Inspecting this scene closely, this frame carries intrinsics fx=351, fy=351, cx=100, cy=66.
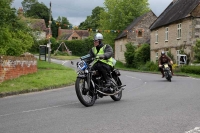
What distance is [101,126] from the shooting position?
646cm

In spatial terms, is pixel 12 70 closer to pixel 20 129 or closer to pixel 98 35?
pixel 98 35

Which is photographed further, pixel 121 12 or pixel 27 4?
pixel 27 4

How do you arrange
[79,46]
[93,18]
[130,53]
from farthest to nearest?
[93,18], [79,46], [130,53]

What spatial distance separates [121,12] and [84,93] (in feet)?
196

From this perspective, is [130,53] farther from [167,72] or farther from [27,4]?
[27,4]

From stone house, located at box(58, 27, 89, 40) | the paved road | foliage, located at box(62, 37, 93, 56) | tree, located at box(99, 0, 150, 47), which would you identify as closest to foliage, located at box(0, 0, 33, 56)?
the paved road

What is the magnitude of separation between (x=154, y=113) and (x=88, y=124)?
1.83 meters

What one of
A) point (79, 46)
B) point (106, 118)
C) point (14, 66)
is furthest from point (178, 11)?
point (79, 46)

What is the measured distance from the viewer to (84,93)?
9.24 meters

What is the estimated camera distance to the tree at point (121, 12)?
67312 mm

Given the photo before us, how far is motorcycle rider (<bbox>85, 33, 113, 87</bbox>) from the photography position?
388 inches

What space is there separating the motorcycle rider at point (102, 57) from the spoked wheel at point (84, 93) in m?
0.73

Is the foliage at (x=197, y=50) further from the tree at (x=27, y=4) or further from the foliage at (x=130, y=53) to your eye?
the tree at (x=27, y=4)

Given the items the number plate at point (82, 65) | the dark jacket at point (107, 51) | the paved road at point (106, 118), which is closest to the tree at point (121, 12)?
the dark jacket at point (107, 51)
